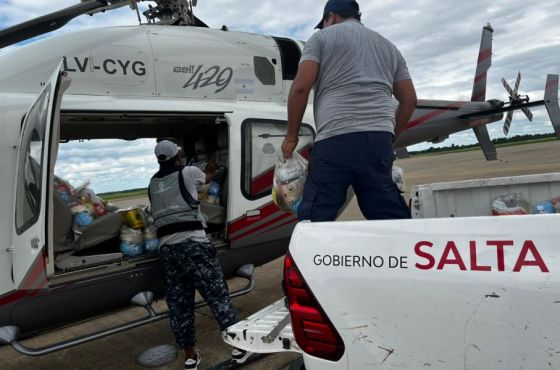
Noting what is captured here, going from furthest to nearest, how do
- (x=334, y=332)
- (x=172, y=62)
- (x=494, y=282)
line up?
(x=172, y=62) → (x=334, y=332) → (x=494, y=282)

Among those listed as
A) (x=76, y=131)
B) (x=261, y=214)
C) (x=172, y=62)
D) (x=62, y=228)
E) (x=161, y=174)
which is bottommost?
(x=261, y=214)

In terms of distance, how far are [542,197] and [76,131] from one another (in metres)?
4.35

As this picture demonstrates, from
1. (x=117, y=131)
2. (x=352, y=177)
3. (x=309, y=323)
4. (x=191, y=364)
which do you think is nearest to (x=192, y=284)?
(x=191, y=364)

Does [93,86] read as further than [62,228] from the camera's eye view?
Yes

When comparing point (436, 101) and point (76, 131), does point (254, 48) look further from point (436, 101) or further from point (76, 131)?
point (436, 101)

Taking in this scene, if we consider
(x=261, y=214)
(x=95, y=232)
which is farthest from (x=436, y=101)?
(x=95, y=232)

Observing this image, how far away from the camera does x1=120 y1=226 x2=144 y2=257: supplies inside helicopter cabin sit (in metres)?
3.70

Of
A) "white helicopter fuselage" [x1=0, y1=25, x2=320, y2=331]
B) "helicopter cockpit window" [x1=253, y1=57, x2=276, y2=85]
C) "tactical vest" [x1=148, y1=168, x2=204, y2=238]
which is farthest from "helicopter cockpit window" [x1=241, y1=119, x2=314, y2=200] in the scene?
"tactical vest" [x1=148, y1=168, x2=204, y2=238]

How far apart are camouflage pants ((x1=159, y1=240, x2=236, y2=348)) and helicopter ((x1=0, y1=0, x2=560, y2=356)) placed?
0.67 feet

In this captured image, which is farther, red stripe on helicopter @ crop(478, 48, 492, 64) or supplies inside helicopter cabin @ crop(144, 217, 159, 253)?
red stripe on helicopter @ crop(478, 48, 492, 64)

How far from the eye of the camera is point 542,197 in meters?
2.58

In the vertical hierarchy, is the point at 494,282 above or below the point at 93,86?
below

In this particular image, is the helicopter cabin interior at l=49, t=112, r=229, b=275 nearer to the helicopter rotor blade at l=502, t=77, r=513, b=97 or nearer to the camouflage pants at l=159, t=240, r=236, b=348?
the camouflage pants at l=159, t=240, r=236, b=348

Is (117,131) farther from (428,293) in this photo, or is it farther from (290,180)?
(428,293)
